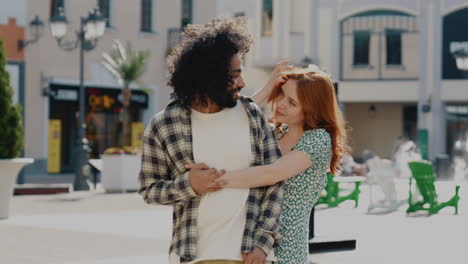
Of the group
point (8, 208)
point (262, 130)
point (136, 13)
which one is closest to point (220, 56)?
point (262, 130)

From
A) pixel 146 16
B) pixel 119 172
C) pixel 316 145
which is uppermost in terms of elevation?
pixel 146 16

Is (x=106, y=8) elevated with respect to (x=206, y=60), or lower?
elevated

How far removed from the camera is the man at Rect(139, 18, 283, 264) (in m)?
3.46

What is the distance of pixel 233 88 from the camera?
3477 millimetres

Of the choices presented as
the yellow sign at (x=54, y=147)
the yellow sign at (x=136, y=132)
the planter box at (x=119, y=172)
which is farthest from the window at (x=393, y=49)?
the planter box at (x=119, y=172)

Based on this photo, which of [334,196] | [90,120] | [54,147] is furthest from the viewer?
[90,120]

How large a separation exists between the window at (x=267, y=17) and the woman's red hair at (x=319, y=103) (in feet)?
136

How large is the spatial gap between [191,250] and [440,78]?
40874mm

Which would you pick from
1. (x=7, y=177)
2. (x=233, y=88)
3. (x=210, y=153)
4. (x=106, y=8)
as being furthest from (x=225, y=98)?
(x=106, y=8)

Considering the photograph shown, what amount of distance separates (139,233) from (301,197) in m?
8.79

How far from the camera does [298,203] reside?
383cm

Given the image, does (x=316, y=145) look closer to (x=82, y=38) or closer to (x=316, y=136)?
(x=316, y=136)

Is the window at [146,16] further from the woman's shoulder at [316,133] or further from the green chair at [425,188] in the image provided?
the woman's shoulder at [316,133]

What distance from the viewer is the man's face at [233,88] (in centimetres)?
346
